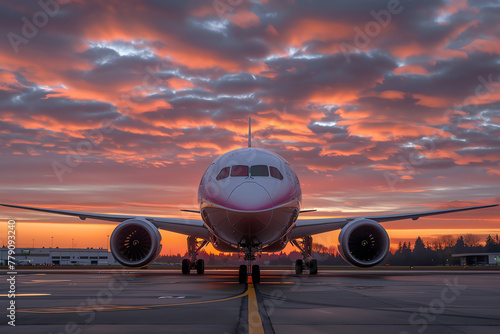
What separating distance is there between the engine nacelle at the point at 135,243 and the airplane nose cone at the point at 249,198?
6.90 m

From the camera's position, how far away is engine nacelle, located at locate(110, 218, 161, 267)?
1872cm

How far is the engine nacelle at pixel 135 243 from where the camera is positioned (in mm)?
18719

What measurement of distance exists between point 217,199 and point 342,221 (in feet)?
27.5

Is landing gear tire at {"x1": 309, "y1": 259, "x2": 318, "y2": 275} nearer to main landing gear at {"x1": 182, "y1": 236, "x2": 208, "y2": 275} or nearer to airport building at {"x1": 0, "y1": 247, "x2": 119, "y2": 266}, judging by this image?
main landing gear at {"x1": 182, "y1": 236, "x2": 208, "y2": 275}

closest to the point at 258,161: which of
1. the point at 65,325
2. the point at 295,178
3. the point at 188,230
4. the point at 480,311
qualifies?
the point at 295,178

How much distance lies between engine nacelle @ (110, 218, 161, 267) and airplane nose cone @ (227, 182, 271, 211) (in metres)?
6.90

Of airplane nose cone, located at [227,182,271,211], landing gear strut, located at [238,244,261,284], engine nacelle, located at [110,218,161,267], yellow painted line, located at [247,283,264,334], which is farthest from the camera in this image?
engine nacelle, located at [110,218,161,267]

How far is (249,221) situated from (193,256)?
1126 centimetres

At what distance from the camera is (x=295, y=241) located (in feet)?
73.2

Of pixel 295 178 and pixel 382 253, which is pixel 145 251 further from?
pixel 382 253

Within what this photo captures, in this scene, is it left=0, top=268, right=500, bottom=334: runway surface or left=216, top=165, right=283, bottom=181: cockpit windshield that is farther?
left=216, top=165, right=283, bottom=181: cockpit windshield

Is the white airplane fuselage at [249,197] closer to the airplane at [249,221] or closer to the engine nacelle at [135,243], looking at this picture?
the airplane at [249,221]

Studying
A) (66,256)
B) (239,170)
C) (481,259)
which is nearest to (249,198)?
(239,170)

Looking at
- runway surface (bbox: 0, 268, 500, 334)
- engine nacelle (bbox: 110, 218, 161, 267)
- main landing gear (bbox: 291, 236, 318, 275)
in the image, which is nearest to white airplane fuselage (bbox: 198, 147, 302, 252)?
runway surface (bbox: 0, 268, 500, 334)
